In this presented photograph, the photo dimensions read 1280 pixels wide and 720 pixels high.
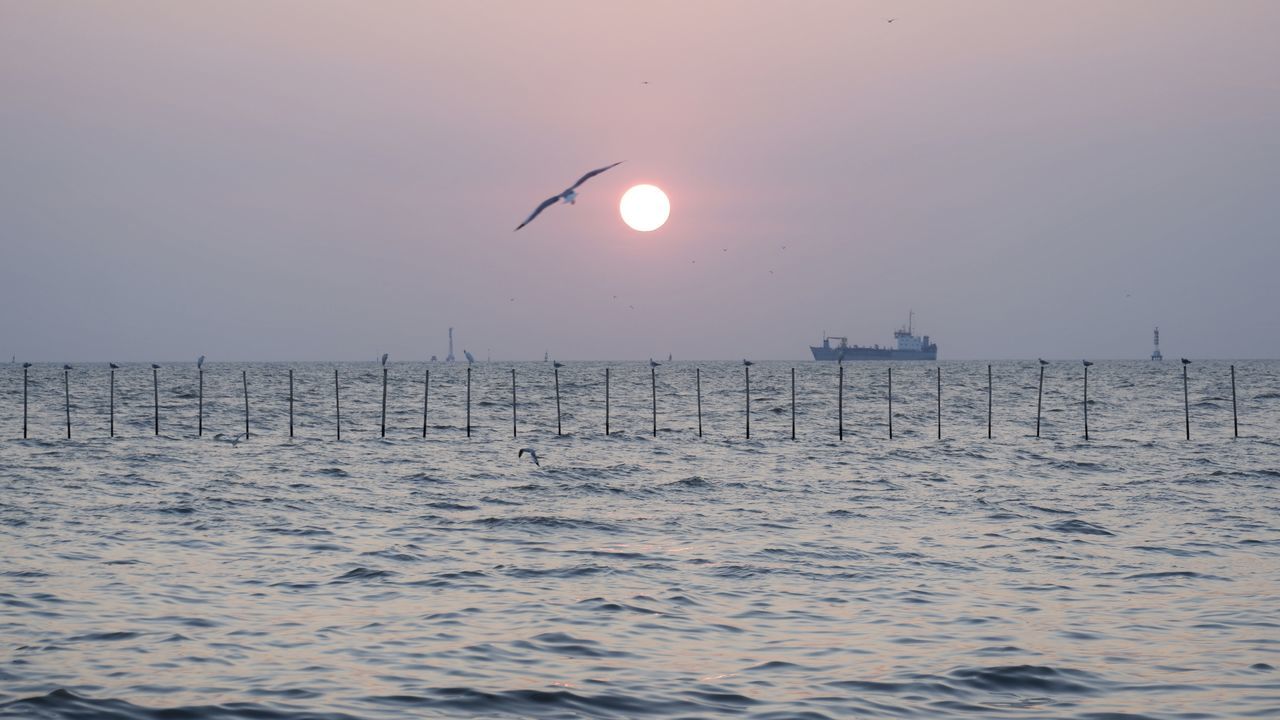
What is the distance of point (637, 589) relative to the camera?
21750 millimetres

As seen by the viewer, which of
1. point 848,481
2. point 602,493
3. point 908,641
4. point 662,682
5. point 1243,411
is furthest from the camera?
point 1243,411

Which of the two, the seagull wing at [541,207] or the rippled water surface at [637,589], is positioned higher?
the seagull wing at [541,207]

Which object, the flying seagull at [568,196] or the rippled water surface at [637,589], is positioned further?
the flying seagull at [568,196]

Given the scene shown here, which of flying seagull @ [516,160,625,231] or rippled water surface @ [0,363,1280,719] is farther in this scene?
flying seagull @ [516,160,625,231]

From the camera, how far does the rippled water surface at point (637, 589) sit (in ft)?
49.4

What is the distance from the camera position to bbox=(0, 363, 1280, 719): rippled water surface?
1505 cm

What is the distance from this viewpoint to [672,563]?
24.9 metres

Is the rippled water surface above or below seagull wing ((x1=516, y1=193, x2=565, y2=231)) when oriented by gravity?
below

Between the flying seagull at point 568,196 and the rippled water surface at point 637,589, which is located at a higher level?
the flying seagull at point 568,196

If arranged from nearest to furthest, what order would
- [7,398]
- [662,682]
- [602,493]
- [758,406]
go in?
1. [662,682]
2. [602,493]
3. [758,406]
4. [7,398]

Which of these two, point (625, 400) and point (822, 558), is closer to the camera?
point (822, 558)

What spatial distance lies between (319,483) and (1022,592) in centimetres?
2731

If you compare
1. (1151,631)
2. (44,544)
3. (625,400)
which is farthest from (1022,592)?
(625,400)

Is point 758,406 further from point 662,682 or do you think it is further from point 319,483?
point 662,682
